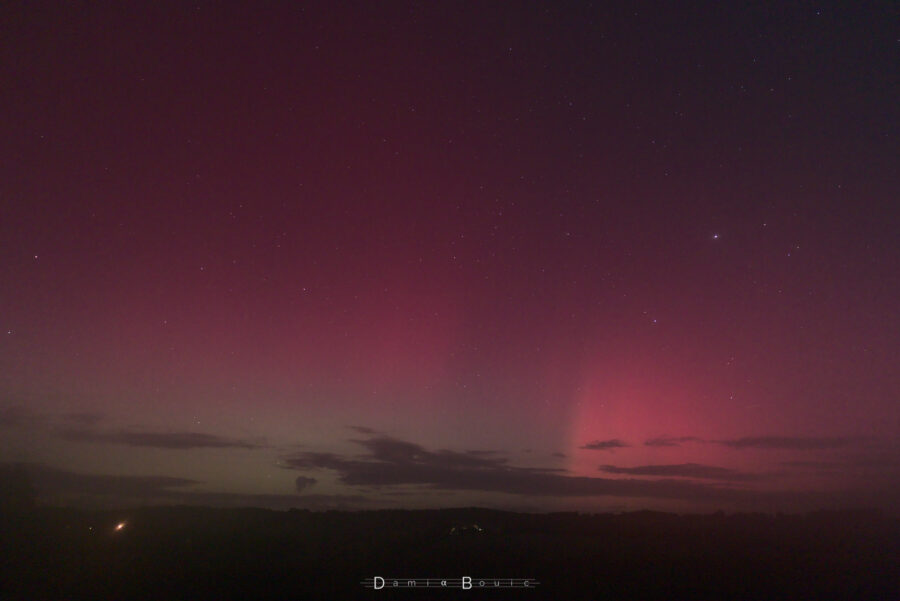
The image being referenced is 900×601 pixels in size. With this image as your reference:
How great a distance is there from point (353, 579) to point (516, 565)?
6.89 meters

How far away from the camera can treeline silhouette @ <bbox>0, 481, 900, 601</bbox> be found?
2389 cm

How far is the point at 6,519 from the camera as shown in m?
38.7

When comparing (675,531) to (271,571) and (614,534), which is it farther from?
(271,571)

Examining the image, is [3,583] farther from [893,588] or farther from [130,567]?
[893,588]

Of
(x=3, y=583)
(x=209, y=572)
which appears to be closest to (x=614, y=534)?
(x=209, y=572)

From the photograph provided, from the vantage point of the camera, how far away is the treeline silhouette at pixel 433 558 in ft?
78.4

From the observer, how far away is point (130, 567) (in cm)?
2945

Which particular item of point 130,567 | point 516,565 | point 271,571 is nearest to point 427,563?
point 516,565

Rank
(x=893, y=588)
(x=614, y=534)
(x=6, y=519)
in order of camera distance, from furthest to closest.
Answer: (x=614, y=534) < (x=6, y=519) < (x=893, y=588)

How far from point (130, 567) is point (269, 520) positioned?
20.7 metres

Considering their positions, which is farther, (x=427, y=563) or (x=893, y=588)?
(x=427, y=563)

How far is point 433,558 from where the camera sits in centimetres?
3014

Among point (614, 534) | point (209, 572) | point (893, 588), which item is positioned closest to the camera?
point (893, 588)

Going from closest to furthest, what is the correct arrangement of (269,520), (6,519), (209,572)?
(209,572) < (6,519) < (269,520)
